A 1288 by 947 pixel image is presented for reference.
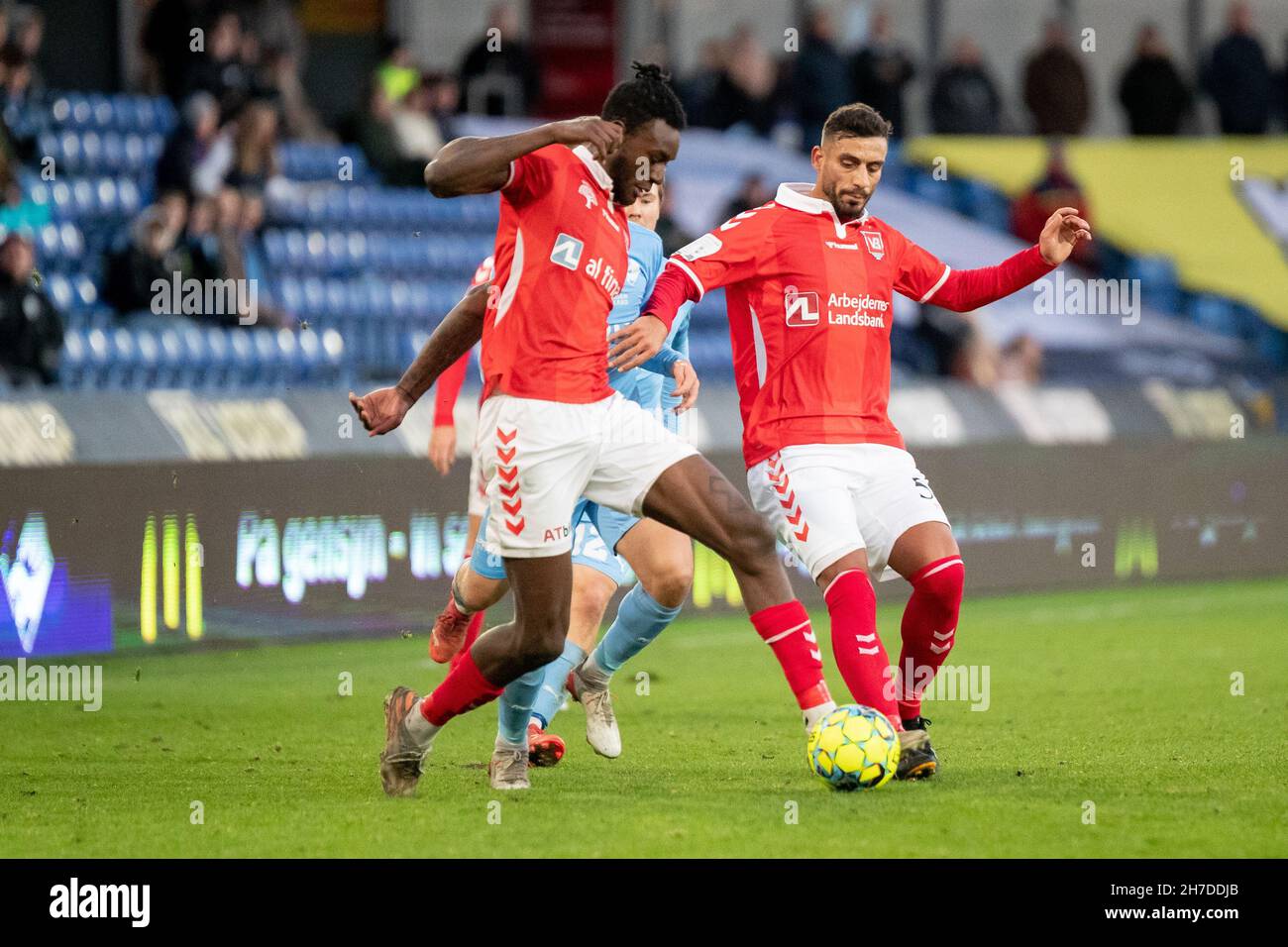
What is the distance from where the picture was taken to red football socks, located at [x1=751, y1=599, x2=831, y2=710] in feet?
20.6

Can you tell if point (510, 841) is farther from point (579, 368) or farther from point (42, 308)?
point (42, 308)

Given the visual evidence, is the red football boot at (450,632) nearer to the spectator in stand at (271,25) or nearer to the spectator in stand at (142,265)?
the spectator in stand at (142,265)

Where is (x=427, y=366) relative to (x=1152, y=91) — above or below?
below

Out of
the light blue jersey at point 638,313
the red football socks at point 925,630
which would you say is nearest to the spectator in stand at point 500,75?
the light blue jersey at point 638,313

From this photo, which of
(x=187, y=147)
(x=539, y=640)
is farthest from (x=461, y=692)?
(x=187, y=147)

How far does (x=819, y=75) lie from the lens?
63.7 feet

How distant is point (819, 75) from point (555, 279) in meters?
14.0

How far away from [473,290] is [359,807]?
1720mm

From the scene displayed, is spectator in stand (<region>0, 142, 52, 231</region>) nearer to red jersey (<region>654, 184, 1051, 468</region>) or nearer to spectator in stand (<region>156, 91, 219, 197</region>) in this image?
spectator in stand (<region>156, 91, 219, 197</region>)

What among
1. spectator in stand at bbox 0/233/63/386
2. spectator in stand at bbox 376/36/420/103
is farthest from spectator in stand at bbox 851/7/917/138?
spectator in stand at bbox 0/233/63/386

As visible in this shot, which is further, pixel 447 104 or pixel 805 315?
pixel 447 104

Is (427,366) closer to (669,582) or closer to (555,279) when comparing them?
(555,279)

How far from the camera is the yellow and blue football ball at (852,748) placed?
6.15 m

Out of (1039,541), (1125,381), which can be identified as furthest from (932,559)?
(1125,381)
